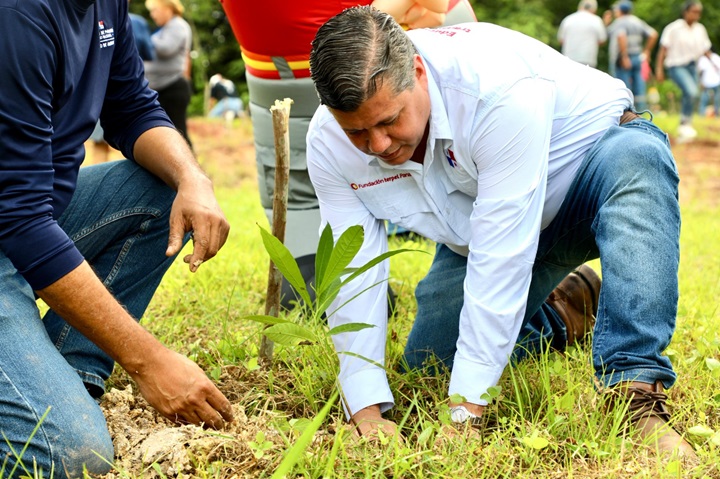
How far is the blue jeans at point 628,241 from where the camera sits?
2.00 metres

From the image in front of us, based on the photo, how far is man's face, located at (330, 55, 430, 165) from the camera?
6.63ft

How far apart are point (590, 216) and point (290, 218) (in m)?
1.57

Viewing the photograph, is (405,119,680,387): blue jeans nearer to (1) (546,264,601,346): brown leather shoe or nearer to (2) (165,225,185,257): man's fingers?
(1) (546,264,601,346): brown leather shoe

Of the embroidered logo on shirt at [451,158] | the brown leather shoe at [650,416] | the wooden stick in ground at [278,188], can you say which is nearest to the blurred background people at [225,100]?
the wooden stick in ground at [278,188]

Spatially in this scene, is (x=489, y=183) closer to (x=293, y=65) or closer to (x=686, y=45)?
(x=293, y=65)

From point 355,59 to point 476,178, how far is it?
0.53 metres

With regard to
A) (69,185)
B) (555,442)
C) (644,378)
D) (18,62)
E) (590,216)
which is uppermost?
(18,62)

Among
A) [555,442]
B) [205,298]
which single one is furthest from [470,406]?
[205,298]

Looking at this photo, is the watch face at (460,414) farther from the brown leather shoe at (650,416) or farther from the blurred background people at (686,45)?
the blurred background people at (686,45)

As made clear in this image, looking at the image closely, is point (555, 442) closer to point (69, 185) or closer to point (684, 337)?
point (684, 337)

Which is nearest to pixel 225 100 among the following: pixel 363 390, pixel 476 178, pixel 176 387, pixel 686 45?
pixel 686 45

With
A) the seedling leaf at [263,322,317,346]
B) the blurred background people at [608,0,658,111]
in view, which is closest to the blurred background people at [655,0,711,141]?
the blurred background people at [608,0,658,111]

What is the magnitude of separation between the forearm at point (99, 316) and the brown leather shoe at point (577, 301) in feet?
4.89

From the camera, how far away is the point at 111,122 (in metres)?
2.63
